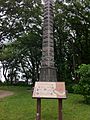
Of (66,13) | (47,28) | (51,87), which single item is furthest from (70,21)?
(51,87)

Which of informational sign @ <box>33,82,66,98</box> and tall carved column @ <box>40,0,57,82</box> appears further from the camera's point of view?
tall carved column @ <box>40,0,57,82</box>

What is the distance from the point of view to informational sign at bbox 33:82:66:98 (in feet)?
30.1

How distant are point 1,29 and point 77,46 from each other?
846 centimetres

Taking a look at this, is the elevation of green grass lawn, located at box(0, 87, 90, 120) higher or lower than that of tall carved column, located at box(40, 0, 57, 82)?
lower

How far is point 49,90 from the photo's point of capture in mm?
9422

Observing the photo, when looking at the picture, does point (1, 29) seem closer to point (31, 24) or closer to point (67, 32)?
point (31, 24)

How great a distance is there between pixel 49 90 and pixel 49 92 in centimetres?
11

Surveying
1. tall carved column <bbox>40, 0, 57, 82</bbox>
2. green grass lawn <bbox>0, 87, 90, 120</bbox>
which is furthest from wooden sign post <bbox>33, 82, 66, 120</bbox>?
tall carved column <bbox>40, 0, 57, 82</bbox>

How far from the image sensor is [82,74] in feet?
48.3

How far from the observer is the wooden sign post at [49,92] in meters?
9.15

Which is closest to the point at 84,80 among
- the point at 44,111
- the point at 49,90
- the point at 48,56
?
the point at 44,111

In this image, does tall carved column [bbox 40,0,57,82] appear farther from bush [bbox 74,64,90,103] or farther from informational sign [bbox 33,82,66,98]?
informational sign [bbox 33,82,66,98]

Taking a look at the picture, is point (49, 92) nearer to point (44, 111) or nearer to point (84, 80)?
point (44, 111)

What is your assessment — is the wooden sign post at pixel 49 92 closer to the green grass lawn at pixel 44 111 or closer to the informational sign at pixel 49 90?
the informational sign at pixel 49 90
